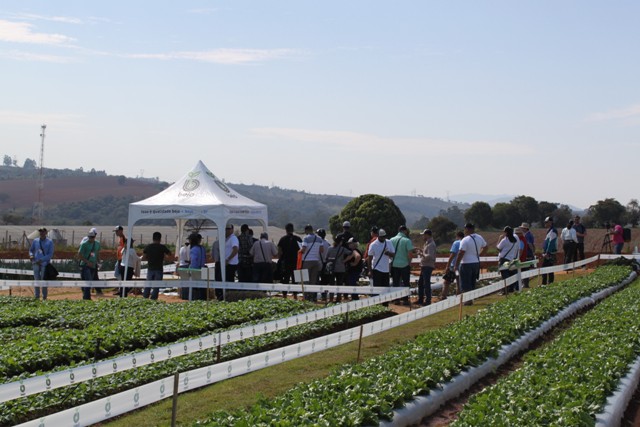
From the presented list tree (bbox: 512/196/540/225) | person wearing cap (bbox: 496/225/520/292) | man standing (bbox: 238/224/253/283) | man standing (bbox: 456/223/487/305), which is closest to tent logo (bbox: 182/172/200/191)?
man standing (bbox: 238/224/253/283)

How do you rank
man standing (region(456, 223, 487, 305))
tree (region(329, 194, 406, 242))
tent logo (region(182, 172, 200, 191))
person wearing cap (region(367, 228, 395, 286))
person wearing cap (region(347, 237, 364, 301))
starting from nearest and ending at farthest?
man standing (region(456, 223, 487, 305)) < person wearing cap (region(367, 228, 395, 286)) < person wearing cap (region(347, 237, 364, 301)) < tent logo (region(182, 172, 200, 191)) < tree (region(329, 194, 406, 242))

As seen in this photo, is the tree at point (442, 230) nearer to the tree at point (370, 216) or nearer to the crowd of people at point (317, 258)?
the tree at point (370, 216)

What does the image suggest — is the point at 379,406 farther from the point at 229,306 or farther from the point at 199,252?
the point at 199,252

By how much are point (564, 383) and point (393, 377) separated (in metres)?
1.87

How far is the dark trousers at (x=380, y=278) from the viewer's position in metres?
19.3

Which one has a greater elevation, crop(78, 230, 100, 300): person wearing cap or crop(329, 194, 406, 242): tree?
crop(329, 194, 406, 242): tree

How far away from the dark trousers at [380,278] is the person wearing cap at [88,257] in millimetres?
7571

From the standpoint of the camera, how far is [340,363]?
476 inches

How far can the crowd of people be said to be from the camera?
19.3 meters

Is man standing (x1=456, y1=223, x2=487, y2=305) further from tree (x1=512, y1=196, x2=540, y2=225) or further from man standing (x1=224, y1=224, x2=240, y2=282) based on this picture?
tree (x1=512, y1=196, x2=540, y2=225)

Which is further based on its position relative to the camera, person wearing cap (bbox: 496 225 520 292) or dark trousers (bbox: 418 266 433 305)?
person wearing cap (bbox: 496 225 520 292)

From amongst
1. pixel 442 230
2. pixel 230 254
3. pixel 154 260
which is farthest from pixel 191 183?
pixel 442 230

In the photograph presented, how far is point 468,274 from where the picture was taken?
751 inches

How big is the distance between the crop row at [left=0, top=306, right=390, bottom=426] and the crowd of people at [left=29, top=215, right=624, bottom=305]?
406 centimetres
